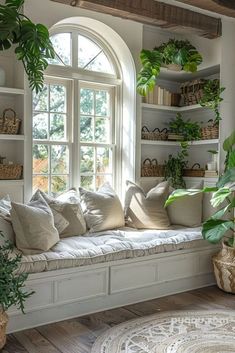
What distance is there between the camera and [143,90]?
4.24m

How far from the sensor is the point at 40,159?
4.10 metres

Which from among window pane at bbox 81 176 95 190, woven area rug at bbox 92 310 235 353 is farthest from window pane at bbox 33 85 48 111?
woven area rug at bbox 92 310 235 353

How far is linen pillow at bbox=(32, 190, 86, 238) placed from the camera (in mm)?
3539

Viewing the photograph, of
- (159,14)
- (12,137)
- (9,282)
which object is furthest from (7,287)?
(159,14)

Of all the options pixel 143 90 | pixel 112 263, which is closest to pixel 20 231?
pixel 112 263

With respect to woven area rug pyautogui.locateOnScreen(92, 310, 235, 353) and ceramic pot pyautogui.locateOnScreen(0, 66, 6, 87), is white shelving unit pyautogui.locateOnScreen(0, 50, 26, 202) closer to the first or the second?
ceramic pot pyautogui.locateOnScreen(0, 66, 6, 87)

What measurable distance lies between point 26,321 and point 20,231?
69 cm

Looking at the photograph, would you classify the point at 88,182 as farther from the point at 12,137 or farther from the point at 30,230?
the point at 30,230

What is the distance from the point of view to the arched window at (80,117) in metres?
4.11

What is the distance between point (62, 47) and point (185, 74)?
1589mm

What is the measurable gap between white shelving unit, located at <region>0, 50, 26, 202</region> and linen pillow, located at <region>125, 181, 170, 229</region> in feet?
4.16

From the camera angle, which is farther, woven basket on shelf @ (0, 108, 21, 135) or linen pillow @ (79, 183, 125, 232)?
linen pillow @ (79, 183, 125, 232)

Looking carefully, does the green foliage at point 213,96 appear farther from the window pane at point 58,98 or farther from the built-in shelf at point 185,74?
the window pane at point 58,98

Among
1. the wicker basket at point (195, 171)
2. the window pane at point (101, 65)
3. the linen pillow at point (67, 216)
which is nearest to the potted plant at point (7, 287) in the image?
the linen pillow at point (67, 216)
